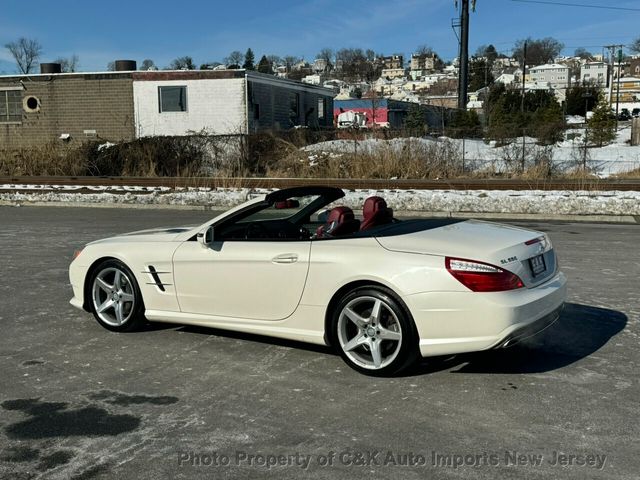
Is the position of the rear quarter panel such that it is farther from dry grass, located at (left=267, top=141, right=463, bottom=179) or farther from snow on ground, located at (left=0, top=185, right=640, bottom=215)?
dry grass, located at (left=267, top=141, right=463, bottom=179)

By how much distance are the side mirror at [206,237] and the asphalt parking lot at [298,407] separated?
90cm

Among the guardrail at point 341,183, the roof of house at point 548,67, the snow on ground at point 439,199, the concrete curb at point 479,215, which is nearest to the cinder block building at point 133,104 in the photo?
the guardrail at point 341,183

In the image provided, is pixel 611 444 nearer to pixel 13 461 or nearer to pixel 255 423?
pixel 255 423

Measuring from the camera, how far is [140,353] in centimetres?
546

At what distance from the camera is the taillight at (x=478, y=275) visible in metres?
4.39

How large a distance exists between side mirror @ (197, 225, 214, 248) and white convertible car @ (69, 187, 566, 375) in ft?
0.04

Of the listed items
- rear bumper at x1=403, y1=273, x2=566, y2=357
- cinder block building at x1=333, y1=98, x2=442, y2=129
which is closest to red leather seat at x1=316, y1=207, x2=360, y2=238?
rear bumper at x1=403, y1=273, x2=566, y2=357

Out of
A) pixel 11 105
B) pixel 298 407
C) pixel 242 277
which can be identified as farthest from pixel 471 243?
pixel 11 105

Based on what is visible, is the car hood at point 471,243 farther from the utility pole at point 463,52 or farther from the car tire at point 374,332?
the utility pole at point 463,52

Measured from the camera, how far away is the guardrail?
19.4 meters

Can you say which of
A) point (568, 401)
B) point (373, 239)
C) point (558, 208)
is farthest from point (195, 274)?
point (558, 208)

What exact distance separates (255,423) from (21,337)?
9.78ft

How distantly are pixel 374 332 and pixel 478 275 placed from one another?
Result: 0.84 m

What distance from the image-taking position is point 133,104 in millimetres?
37406
